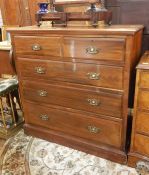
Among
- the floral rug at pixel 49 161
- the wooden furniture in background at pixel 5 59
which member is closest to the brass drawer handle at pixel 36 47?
the floral rug at pixel 49 161

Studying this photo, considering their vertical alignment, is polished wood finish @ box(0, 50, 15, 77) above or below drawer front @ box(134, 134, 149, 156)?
above

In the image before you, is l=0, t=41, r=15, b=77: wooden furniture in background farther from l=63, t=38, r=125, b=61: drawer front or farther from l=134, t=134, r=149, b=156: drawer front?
l=134, t=134, r=149, b=156: drawer front

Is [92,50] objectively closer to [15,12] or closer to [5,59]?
[15,12]

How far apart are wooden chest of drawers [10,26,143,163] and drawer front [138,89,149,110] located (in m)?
0.10

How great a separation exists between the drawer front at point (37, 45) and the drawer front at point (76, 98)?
30 cm

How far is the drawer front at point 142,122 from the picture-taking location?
1496mm

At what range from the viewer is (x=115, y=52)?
1.44m

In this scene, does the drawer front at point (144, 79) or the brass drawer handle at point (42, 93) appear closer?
the drawer front at point (144, 79)

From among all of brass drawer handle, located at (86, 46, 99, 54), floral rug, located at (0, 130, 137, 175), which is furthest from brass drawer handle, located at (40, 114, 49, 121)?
brass drawer handle, located at (86, 46, 99, 54)

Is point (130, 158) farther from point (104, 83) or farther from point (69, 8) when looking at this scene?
point (69, 8)

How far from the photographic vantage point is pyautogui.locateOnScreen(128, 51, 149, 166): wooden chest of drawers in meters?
1.39

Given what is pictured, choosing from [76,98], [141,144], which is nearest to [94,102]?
[76,98]

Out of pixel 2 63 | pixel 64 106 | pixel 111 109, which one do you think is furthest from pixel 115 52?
pixel 2 63

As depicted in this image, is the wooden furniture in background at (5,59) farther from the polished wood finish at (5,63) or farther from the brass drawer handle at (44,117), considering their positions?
the brass drawer handle at (44,117)
